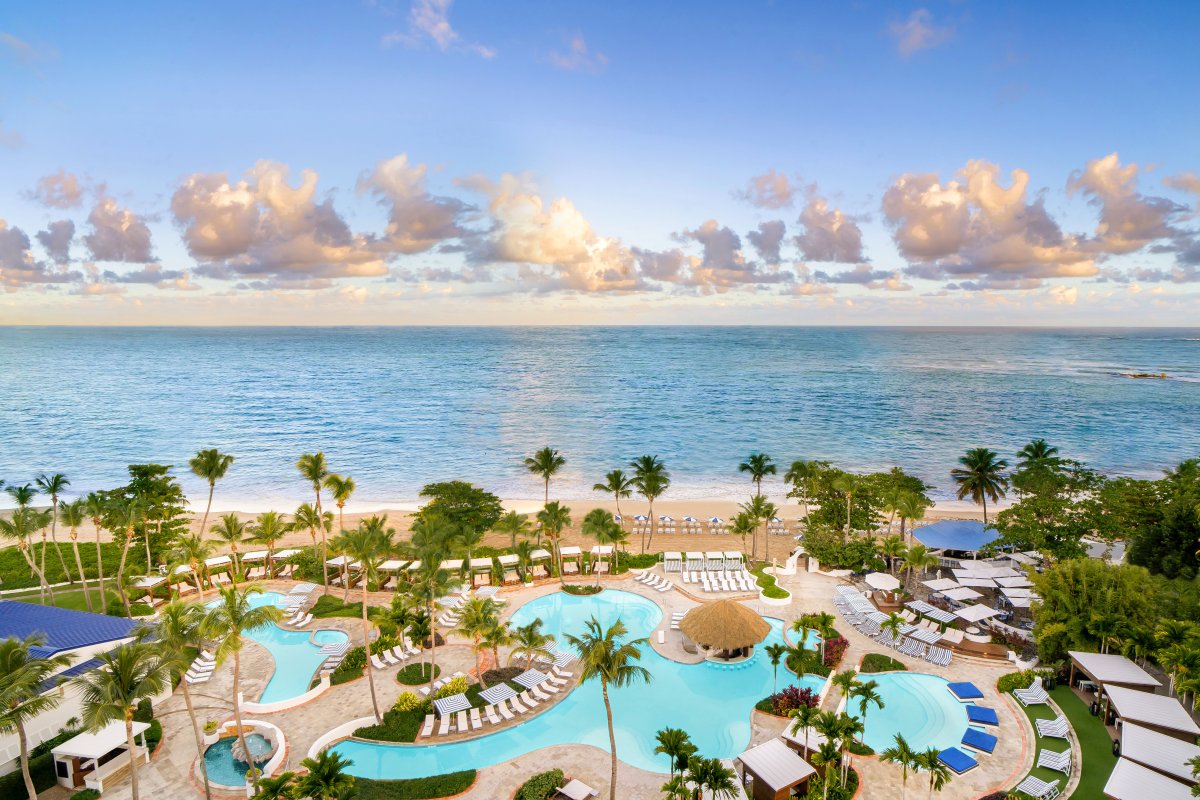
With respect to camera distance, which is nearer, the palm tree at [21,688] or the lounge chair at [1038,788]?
the palm tree at [21,688]

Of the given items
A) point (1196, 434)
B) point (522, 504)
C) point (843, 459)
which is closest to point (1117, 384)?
point (1196, 434)

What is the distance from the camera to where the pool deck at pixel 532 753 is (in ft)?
63.3

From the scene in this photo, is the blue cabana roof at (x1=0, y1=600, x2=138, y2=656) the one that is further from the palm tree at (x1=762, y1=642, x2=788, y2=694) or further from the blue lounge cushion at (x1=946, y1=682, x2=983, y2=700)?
the blue lounge cushion at (x1=946, y1=682, x2=983, y2=700)

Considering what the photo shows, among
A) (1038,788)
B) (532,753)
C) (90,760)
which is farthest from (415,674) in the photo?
(1038,788)

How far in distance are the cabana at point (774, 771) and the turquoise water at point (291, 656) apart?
19167 millimetres

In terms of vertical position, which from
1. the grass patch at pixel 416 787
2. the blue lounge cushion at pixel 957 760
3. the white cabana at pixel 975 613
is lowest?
the white cabana at pixel 975 613

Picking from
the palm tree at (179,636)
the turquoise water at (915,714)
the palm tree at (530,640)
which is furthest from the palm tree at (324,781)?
the turquoise water at (915,714)

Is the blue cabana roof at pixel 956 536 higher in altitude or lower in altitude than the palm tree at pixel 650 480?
lower

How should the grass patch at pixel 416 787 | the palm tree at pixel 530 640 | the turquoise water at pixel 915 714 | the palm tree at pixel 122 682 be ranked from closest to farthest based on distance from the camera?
the palm tree at pixel 122 682 → the grass patch at pixel 416 787 → the turquoise water at pixel 915 714 → the palm tree at pixel 530 640

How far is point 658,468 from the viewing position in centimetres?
4412

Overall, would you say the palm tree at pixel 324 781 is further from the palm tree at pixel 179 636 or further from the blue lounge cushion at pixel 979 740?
the blue lounge cushion at pixel 979 740

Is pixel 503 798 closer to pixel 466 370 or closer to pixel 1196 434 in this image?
pixel 1196 434

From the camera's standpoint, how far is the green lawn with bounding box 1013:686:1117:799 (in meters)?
18.9

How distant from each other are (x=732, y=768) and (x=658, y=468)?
25399 mm
